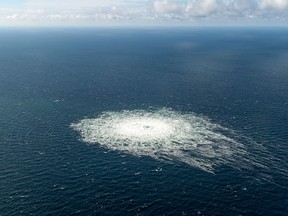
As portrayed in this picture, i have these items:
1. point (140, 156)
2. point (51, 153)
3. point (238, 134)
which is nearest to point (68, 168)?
point (51, 153)

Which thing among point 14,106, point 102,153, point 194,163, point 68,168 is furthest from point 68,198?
point 14,106

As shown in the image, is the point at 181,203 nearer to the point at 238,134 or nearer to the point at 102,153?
the point at 102,153

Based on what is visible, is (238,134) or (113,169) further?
(238,134)

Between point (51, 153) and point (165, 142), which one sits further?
point (165, 142)

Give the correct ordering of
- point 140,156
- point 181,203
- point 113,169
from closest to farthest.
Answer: point 181,203, point 113,169, point 140,156

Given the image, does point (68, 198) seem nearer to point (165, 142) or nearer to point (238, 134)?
point (165, 142)

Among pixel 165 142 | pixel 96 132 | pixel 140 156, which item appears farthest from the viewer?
pixel 96 132
